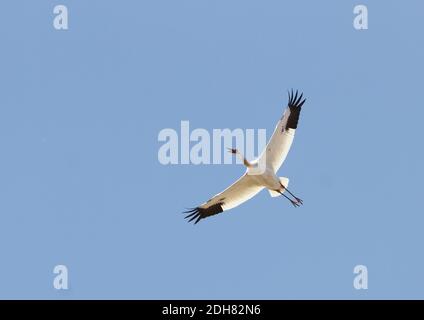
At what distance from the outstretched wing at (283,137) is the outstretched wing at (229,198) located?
2.36 ft

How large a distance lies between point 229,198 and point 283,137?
2.32 metres

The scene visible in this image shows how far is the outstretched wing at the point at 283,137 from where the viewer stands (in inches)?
1001

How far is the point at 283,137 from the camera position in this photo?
25484mm

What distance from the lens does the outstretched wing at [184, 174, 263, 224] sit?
26.0 metres

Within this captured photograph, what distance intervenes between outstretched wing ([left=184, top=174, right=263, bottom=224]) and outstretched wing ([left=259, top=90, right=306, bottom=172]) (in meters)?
0.72

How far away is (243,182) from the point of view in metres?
26.0

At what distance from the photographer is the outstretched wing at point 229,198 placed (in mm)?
26016
